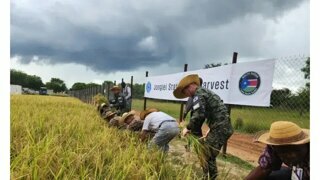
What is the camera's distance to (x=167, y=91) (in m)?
11.0

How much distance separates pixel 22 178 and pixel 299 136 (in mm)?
1755

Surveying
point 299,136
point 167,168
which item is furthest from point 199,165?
point 299,136

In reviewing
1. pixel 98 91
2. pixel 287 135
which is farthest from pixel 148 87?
pixel 98 91

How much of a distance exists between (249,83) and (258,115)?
1713 millimetres

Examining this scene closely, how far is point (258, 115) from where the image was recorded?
326 inches

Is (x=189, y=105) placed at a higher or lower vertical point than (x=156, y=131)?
higher

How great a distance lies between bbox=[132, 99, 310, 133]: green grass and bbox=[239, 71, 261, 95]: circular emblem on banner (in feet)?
2.58

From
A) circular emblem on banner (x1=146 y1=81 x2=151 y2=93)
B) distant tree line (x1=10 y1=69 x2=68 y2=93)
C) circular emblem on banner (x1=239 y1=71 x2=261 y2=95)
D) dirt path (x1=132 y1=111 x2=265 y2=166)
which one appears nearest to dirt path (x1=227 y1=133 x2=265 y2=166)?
dirt path (x1=132 y1=111 x2=265 y2=166)

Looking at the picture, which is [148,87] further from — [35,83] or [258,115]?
[35,83]

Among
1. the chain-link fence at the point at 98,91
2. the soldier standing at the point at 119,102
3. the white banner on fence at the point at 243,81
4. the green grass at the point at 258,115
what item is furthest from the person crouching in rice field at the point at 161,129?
the chain-link fence at the point at 98,91

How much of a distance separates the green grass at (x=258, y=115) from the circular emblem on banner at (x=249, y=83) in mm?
786
